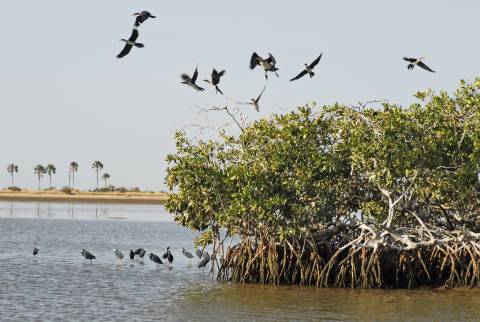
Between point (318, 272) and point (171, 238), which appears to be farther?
point (171, 238)

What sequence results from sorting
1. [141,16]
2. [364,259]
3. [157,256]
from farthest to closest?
1. [157,256]
2. [364,259]
3. [141,16]

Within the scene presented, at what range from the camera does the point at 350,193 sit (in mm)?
27234

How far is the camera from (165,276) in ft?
103

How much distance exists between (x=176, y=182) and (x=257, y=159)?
9.84ft

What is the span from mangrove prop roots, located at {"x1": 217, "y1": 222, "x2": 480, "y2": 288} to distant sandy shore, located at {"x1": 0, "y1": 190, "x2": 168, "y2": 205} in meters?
98.6

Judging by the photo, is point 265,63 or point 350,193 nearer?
point 265,63

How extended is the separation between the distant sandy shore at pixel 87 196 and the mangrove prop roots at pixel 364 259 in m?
98.6

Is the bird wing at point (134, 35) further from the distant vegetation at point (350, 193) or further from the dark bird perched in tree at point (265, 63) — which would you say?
the distant vegetation at point (350, 193)

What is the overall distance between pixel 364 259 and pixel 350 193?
2.21 m

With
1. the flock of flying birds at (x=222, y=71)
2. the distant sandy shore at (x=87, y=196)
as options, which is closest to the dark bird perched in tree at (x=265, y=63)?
the flock of flying birds at (x=222, y=71)

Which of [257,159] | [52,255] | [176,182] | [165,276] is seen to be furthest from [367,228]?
[52,255]

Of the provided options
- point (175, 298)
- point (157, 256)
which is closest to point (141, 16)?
point (175, 298)

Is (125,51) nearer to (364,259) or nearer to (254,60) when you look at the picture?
(254,60)

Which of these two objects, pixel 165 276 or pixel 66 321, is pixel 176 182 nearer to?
pixel 165 276
